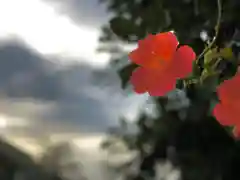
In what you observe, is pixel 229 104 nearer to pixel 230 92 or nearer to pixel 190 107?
pixel 230 92

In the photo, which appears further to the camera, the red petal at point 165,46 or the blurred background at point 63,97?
the blurred background at point 63,97

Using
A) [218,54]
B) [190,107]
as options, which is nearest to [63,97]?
[190,107]

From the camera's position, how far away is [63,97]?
1761 millimetres

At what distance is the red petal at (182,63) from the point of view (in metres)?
0.25

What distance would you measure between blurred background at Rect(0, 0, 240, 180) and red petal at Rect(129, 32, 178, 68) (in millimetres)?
1118

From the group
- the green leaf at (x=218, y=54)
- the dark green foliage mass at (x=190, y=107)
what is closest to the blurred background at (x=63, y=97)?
the dark green foliage mass at (x=190, y=107)

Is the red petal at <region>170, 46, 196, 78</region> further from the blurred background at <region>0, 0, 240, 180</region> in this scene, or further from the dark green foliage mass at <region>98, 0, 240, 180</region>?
the blurred background at <region>0, 0, 240, 180</region>

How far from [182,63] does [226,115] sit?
4 centimetres

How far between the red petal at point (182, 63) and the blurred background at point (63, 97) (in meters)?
1.13

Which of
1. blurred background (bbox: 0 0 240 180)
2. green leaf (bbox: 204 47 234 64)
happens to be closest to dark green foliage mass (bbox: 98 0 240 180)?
blurred background (bbox: 0 0 240 180)

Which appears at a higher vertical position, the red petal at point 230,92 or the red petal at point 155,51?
the red petal at point 155,51

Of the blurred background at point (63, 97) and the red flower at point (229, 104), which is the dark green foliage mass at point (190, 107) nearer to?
the blurred background at point (63, 97)

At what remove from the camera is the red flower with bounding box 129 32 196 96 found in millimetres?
250

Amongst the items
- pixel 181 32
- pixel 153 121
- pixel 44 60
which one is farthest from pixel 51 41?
pixel 181 32
